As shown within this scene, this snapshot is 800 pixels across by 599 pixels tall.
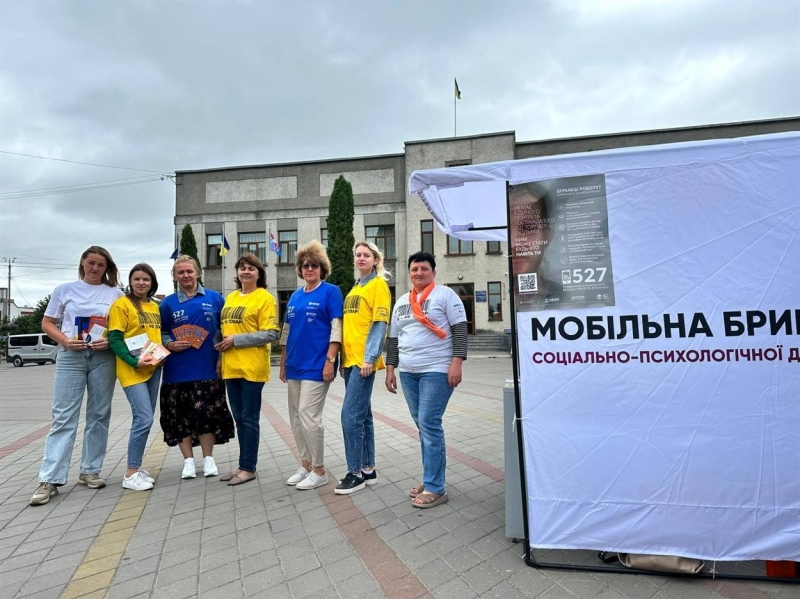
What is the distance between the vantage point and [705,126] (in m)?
25.3

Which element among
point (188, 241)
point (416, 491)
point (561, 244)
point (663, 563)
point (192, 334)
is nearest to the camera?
point (663, 563)

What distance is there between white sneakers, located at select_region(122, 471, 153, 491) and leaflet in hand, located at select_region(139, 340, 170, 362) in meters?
1.05

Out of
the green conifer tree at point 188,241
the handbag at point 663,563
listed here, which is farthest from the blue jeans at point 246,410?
the green conifer tree at point 188,241

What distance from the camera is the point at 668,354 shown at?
2.45 metres

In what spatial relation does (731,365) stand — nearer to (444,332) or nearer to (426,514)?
(444,332)

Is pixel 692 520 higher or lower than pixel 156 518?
higher

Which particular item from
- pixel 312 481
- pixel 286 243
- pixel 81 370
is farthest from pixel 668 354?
pixel 286 243

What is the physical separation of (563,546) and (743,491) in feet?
3.02

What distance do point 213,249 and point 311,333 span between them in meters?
28.6

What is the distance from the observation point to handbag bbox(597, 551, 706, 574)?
7.93 feet

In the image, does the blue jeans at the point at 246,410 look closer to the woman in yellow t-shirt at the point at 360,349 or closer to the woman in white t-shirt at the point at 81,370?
the woman in yellow t-shirt at the point at 360,349

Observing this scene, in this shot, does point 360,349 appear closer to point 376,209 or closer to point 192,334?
point 192,334

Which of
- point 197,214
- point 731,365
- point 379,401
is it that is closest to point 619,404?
point 731,365

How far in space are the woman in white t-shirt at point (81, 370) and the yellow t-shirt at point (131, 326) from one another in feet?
0.47
